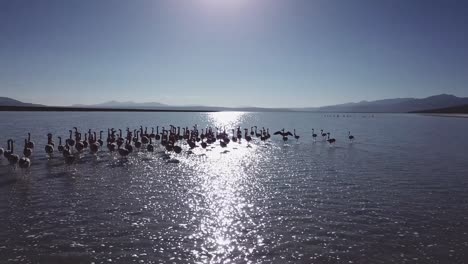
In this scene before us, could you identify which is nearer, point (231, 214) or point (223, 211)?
point (231, 214)

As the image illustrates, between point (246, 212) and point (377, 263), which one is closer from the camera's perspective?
point (377, 263)

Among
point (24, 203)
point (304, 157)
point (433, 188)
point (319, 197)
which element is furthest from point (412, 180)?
point (24, 203)

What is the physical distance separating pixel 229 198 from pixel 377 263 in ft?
26.9

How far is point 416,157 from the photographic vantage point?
31312 mm

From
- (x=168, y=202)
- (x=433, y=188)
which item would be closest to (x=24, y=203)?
(x=168, y=202)

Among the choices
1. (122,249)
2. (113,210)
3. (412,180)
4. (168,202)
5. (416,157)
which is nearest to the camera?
(122,249)

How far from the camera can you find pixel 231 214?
14.4 meters

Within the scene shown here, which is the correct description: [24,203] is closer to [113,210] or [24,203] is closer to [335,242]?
[113,210]

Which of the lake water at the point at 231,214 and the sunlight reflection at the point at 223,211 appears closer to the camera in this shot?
the lake water at the point at 231,214

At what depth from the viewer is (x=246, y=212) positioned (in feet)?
48.0

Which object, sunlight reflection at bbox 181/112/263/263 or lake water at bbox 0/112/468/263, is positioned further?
sunlight reflection at bbox 181/112/263/263

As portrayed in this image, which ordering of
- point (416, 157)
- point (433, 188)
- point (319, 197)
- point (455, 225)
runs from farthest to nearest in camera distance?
1. point (416, 157)
2. point (433, 188)
3. point (319, 197)
4. point (455, 225)

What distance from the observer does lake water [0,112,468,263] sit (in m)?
10.7

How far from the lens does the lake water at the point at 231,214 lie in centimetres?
1069
